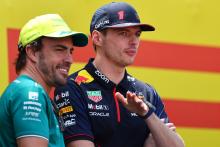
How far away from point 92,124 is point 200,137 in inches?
37.1

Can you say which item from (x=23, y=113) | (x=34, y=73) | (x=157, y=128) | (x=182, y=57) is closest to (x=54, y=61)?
(x=34, y=73)

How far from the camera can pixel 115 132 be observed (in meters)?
2.84

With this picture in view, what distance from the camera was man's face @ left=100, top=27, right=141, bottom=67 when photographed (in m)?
2.94

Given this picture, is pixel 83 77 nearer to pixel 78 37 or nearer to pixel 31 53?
pixel 78 37

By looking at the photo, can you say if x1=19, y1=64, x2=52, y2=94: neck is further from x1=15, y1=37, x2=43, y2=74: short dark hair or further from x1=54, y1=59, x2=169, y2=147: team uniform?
x1=54, y1=59, x2=169, y2=147: team uniform

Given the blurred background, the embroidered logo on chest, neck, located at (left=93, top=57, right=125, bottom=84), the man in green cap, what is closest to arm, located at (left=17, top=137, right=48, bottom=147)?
the man in green cap

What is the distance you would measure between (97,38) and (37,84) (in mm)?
676

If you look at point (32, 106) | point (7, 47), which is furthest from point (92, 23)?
point (32, 106)

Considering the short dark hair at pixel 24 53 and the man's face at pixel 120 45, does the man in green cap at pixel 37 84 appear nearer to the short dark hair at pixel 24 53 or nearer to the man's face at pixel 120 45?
the short dark hair at pixel 24 53

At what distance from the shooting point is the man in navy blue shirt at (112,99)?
2801mm

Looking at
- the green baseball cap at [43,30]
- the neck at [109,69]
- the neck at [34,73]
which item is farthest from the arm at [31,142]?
the neck at [109,69]

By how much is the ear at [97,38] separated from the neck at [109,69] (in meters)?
0.08

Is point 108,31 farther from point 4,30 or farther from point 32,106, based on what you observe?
point 32,106

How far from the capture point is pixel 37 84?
241 cm
